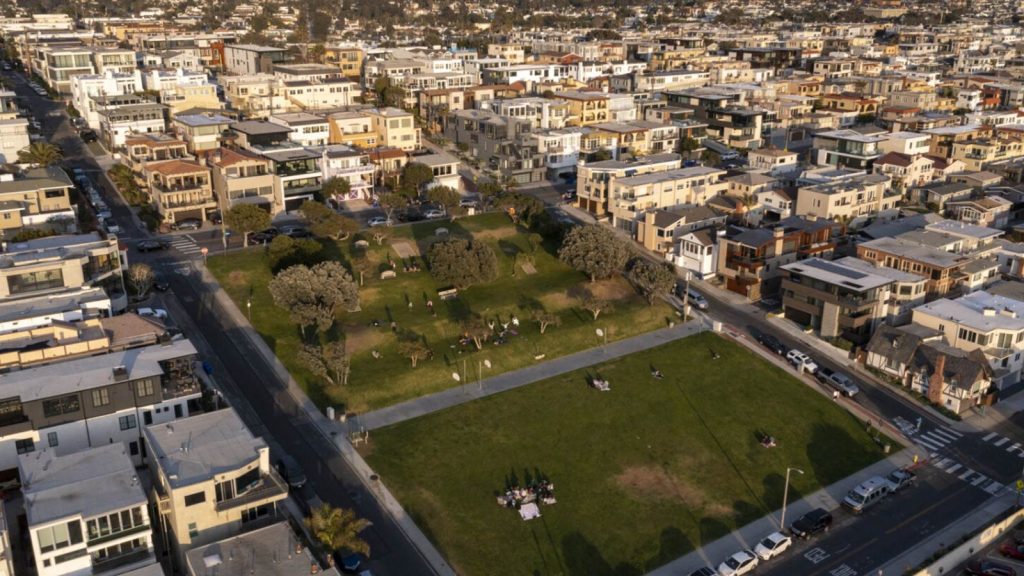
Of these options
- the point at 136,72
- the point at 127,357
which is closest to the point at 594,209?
the point at 127,357

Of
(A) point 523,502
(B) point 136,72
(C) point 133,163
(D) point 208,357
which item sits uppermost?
(B) point 136,72

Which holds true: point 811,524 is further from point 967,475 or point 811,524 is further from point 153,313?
point 153,313

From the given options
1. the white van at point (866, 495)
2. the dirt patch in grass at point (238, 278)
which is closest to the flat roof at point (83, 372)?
the dirt patch in grass at point (238, 278)

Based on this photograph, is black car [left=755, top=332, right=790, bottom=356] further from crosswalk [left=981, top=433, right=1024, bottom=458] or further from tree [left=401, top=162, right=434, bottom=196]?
tree [left=401, top=162, right=434, bottom=196]

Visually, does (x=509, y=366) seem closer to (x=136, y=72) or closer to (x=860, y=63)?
(x=136, y=72)

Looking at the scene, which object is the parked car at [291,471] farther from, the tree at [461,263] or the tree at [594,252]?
the tree at [594,252]

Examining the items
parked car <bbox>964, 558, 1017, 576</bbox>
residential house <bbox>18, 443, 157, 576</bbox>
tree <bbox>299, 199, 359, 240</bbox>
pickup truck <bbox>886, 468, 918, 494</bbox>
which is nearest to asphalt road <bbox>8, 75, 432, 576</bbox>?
tree <bbox>299, 199, 359, 240</bbox>

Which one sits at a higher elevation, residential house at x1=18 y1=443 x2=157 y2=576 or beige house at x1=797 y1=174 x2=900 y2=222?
beige house at x1=797 y1=174 x2=900 y2=222
